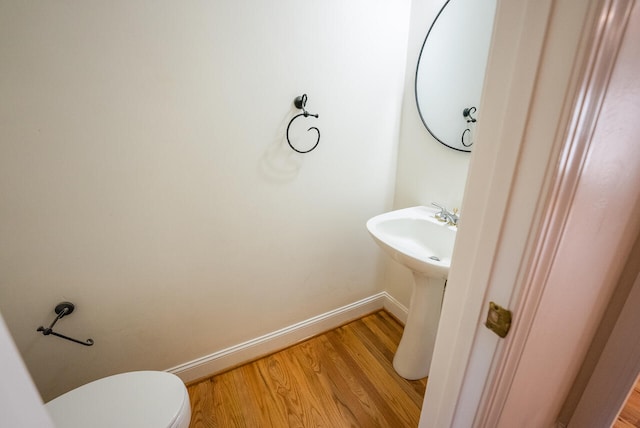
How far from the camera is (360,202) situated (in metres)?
1.60

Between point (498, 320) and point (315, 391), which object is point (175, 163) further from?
point (315, 391)

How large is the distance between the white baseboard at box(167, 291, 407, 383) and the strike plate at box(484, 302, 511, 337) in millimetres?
1326

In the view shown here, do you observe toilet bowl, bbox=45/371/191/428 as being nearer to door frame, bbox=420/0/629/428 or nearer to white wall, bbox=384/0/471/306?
door frame, bbox=420/0/629/428

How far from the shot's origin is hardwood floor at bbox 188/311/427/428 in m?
1.26

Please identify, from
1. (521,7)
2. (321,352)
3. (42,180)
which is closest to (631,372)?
(521,7)

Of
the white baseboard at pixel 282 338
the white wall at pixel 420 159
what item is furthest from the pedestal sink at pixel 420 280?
the white baseboard at pixel 282 338

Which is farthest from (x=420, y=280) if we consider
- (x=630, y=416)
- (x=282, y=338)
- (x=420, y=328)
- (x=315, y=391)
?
(x=630, y=416)

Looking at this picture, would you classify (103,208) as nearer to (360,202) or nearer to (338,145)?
(338,145)

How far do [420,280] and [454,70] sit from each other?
1007mm

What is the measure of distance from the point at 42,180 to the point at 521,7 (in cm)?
135

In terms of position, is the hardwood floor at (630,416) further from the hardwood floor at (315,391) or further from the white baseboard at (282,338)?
the white baseboard at (282,338)

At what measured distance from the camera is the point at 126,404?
89 centimetres

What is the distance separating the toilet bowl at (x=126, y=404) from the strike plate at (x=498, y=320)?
95 cm

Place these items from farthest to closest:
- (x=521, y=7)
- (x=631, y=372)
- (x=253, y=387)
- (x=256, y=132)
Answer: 1. (x=253, y=387)
2. (x=256, y=132)
3. (x=631, y=372)
4. (x=521, y=7)
